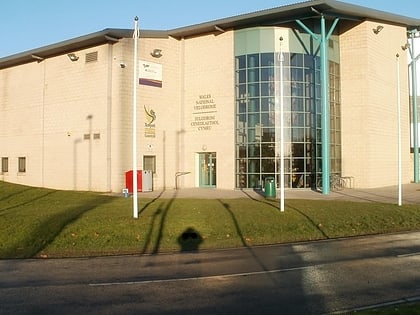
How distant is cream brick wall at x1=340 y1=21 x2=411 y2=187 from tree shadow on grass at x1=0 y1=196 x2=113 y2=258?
67.0 ft

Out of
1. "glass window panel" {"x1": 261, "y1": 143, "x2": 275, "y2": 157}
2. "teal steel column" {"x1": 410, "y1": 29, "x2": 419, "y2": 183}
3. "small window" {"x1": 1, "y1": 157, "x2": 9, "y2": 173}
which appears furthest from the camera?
"small window" {"x1": 1, "y1": 157, "x2": 9, "y2": 173}

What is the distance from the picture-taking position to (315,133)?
3250 cm

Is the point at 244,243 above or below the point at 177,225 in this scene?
below

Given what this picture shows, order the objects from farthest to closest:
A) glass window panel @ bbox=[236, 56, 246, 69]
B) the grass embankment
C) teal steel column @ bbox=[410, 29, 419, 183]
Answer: teal steel column @ bbox=[410, 29, 419, 183]
glass window panel @ bbox=[236, 56, 246, 69]
the grass embankment

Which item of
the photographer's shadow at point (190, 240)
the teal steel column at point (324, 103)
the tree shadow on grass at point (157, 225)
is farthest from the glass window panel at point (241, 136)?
the photographer's shadow at point (190, 240)

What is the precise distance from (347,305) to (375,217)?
38.9 ft

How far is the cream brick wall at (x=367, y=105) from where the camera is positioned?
33219mm

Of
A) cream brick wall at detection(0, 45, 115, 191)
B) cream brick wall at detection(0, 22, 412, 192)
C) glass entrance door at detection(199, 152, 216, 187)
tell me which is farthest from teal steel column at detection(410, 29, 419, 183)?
cream brick wall at detection(0, 45, 115, 191)

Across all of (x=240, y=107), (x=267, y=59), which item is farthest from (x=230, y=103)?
(x=267, y=59)

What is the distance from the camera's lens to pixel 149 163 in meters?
33.6

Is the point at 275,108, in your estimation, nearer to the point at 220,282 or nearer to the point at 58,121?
the point at 58,121

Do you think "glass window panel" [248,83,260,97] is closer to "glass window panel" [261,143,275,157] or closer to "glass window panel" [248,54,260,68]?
"glass window panel" [248,54,260,68]

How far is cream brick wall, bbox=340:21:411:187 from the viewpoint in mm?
33219

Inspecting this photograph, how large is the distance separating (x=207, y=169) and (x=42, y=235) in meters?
20.6
